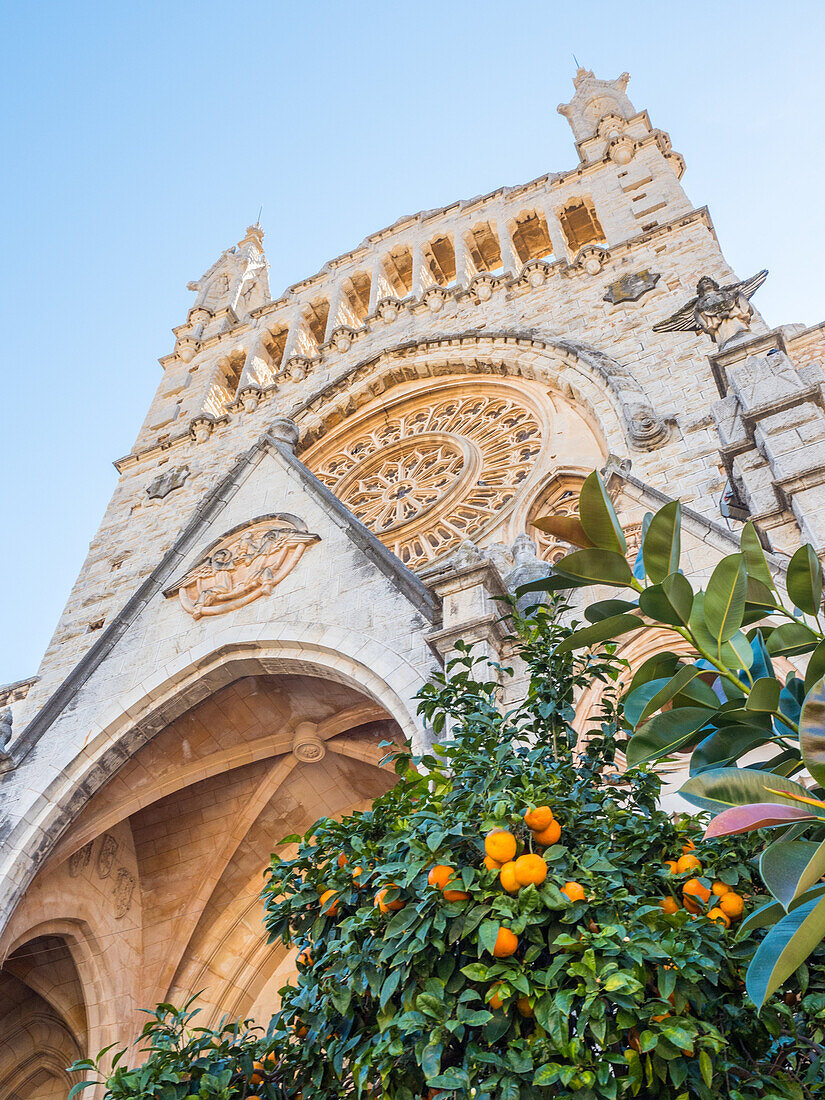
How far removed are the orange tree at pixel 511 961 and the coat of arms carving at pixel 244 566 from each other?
5424mm

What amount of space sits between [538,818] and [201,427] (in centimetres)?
1501

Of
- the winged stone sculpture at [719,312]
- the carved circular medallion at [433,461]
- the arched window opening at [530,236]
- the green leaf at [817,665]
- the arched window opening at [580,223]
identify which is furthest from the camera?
the arched window opening at [530,236]

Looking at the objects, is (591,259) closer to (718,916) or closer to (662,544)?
(662,544)

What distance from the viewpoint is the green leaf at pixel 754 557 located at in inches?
121

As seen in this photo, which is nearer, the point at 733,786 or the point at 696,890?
the point at 733,786

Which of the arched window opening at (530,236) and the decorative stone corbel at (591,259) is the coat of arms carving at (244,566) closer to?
the decorative stone corbel at (591,259)

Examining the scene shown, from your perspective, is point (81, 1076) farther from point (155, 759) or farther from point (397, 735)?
point (397, 735)

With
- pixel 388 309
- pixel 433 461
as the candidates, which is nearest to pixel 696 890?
pixel 433 461

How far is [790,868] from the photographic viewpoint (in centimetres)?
231

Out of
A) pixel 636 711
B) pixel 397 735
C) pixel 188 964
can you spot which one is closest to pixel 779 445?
pixel 397 735

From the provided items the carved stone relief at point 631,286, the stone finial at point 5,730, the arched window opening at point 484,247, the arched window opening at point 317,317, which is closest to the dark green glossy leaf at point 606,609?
the stone finial at point 5,730

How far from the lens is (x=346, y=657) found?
763 cm

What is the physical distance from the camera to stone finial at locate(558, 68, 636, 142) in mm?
20094

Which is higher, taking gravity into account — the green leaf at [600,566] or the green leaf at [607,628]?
the green leaf at [600,566]
